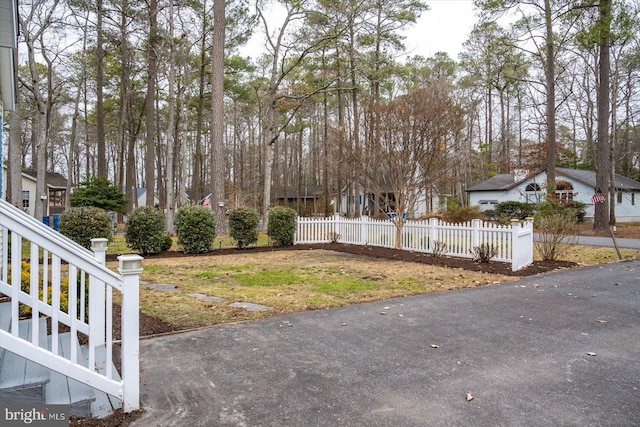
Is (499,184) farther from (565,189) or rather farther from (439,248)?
(439,248)

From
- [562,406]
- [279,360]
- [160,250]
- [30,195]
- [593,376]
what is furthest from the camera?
[30,195]

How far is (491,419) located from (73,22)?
68.9 ft

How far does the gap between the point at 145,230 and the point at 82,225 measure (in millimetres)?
1522

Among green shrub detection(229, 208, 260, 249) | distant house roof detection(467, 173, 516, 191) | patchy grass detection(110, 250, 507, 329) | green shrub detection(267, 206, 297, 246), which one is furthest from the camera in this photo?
distant house roof detection(467, 173, 516, 191)

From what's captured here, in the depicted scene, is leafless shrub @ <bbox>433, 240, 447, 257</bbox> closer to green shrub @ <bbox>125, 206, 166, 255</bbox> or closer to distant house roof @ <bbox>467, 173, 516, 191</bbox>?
green shrub @ <bbox>125, 206, 166, 255</bbox>

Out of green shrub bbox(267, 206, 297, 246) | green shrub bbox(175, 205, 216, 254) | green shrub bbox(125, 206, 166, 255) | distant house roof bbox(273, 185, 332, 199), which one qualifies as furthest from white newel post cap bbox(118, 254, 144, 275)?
distant house roof bbox(273, 185, 332, 199)

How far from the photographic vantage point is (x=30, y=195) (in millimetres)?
28281

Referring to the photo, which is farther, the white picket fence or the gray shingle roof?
the gray shingle roof

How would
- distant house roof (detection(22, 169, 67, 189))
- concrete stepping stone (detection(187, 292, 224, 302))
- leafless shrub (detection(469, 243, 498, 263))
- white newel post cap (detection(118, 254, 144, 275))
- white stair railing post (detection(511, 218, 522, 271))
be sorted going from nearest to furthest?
white newel post cap (detection(118, 254, 144, 275)), concrete stepping stone (detection(187, 292, 224, 302)), white stair railing post (detection(511, 218, 522, 271)), leafless shrub (detection(469, 243, 498, 263)), distant house roof (detection(22, 169, 67, 189))

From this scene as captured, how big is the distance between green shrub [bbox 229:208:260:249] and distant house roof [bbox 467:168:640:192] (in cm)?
2202

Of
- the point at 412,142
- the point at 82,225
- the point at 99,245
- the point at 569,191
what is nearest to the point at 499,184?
the point at 569,191

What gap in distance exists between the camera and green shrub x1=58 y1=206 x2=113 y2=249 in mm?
9586

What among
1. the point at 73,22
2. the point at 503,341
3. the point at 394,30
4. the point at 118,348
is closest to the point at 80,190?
the point at 73,22

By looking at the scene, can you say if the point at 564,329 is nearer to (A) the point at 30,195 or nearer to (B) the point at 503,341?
(B) the point at 503,341
